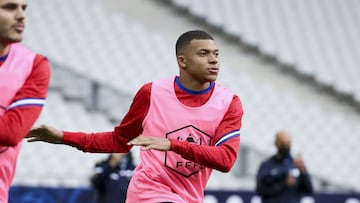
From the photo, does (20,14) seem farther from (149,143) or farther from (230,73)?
(230,73)

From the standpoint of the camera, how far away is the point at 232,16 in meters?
19.9

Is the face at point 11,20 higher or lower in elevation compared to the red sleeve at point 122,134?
higher

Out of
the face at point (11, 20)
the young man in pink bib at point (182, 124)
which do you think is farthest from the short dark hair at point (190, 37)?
the face at point (11, 20)

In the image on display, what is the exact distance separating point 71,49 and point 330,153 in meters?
4.68

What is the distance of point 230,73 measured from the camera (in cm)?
1755

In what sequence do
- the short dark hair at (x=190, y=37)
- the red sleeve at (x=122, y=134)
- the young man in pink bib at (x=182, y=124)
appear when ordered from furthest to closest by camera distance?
1. the red sleeve at (x=122, y=134)
2. the short dark hair at (x=190, y=37)
3. the young man in pink bib at (x=182, y=124)

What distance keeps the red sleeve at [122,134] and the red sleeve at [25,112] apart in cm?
136

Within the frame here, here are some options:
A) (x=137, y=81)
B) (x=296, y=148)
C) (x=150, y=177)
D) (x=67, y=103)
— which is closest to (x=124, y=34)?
(x=137, y=81)

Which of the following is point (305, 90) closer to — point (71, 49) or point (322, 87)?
point (322, 87)

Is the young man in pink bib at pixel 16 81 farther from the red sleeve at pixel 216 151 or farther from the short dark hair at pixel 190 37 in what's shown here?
the short dark hair at pixel 190 37

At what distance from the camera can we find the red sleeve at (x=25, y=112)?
15.3 feet

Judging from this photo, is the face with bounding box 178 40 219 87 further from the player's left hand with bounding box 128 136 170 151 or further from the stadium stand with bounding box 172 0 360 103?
the stadium stand with bounding box 172 0 360 103

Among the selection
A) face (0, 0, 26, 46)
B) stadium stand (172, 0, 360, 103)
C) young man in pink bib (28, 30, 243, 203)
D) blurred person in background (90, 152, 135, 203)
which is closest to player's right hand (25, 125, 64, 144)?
young man in pink bib (28, 30, 243, 203)

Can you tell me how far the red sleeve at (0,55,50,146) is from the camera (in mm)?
4652
